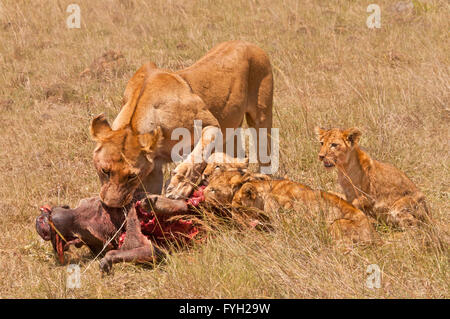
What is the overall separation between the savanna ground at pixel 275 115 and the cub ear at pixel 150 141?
836mm

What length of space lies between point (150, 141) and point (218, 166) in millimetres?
661

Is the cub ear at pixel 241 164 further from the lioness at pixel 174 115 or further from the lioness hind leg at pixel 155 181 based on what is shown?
the lioness hind leg at pixel 155 181

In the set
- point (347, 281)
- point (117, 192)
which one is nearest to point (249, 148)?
point (117, 192)

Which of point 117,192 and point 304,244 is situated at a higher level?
point 117,192

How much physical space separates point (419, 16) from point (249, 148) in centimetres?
600

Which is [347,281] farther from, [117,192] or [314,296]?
[117,192]

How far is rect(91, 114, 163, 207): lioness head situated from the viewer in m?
4.46

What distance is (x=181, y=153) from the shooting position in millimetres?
5359

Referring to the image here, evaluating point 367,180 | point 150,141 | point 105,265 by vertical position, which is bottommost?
point 105,265

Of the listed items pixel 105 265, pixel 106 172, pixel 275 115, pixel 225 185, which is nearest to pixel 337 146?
pixel 225 185

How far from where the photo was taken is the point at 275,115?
7.84m

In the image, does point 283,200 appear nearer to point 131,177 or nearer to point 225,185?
point 225,185

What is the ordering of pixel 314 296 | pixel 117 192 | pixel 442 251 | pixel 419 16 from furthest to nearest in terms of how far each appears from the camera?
pixel 419 16 < pixel 117 192 < pixel 442 251 < pixel 314 296
